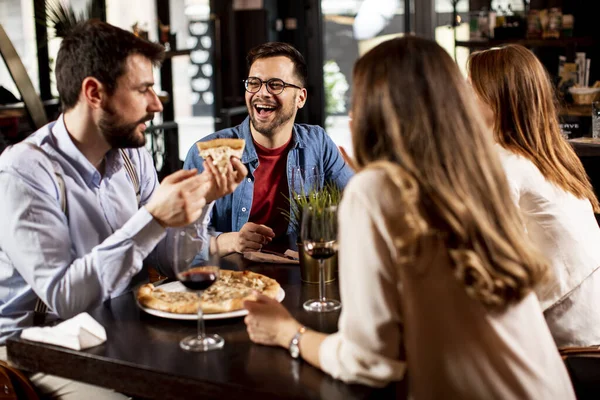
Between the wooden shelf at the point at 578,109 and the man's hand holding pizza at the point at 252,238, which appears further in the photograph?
the wooden shelf at the point at 578,109

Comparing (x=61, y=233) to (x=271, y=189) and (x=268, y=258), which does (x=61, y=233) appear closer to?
(x=268, y=258)

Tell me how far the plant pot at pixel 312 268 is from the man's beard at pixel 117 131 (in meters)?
0.54

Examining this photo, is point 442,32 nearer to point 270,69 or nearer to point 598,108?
point 598,108

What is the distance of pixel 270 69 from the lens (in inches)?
114

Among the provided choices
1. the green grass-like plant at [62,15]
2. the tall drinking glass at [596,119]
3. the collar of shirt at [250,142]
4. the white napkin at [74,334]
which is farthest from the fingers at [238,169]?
the green grass-like plant at [62,15]

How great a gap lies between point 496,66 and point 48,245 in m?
1.35

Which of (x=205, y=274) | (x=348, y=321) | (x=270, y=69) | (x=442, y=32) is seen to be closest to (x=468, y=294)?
(x=348, y=321)

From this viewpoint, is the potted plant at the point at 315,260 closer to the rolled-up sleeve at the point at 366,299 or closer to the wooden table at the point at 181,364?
the wooden table at the point at 181,364

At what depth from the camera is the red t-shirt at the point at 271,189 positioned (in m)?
2.79

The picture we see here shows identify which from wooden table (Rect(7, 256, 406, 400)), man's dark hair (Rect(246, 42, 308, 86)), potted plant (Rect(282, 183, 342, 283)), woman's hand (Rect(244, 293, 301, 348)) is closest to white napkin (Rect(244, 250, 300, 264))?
potted plant (Rect(282, 183, 342, 283))

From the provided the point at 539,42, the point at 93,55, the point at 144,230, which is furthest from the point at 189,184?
the point at 539,42

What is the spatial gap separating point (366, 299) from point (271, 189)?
166 cm

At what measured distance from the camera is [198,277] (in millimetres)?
1504

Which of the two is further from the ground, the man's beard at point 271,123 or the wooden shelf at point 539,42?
the wooden shelf at point 539,42
